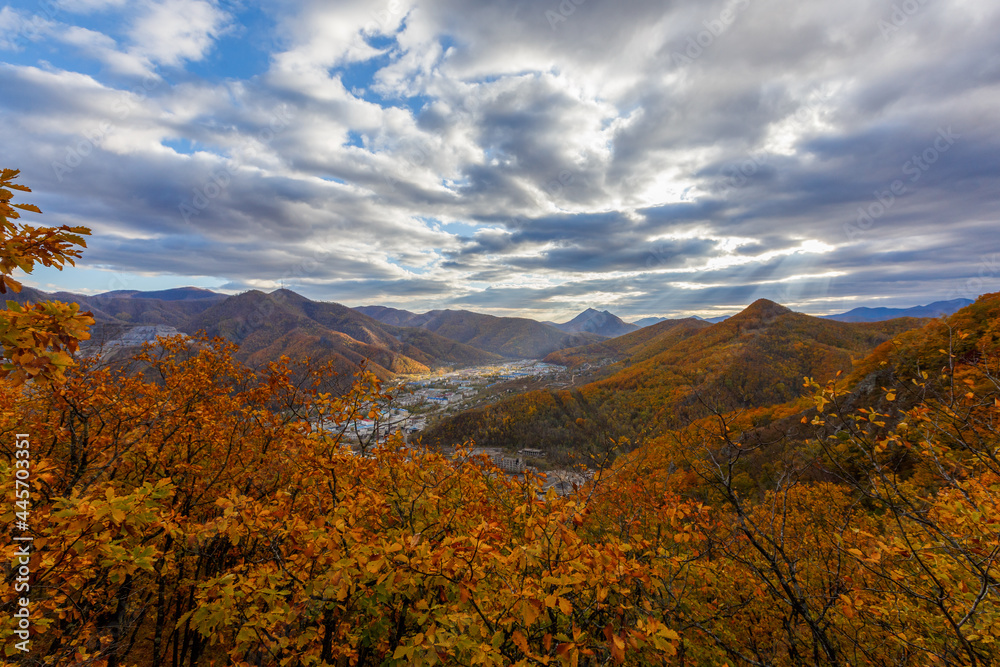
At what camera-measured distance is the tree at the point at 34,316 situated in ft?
10.8

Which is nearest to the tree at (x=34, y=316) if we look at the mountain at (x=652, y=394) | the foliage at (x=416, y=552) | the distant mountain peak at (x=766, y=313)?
the foliage at (x=416, y=552)

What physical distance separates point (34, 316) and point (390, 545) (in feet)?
14.2

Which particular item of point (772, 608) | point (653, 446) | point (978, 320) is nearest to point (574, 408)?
point (653, 446)

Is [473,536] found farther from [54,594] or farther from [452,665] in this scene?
[54,594]

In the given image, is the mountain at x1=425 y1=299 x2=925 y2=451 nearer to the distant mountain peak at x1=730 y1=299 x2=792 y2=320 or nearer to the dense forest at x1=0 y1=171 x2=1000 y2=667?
the distant mountain peak at x1=730 y1=299 x2=792 y2=320

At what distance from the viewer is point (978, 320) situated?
38.8 m

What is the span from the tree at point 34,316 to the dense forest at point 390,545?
0.03 meters

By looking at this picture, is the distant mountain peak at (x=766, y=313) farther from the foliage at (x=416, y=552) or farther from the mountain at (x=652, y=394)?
the foliage at (x=416, y=552)

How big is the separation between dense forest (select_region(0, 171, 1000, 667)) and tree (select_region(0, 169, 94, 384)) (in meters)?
0.03

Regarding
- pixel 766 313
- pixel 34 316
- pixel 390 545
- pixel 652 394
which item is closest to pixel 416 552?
pixel 390 545

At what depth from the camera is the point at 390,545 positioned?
3.95 meters

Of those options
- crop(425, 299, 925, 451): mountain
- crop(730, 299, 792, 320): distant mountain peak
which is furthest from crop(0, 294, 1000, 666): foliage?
crop(730, 299, 792, 320): distant mountain peak

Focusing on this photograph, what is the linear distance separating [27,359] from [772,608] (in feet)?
57.0

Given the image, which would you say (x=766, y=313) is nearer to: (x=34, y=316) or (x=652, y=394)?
(x=652, y=394)
